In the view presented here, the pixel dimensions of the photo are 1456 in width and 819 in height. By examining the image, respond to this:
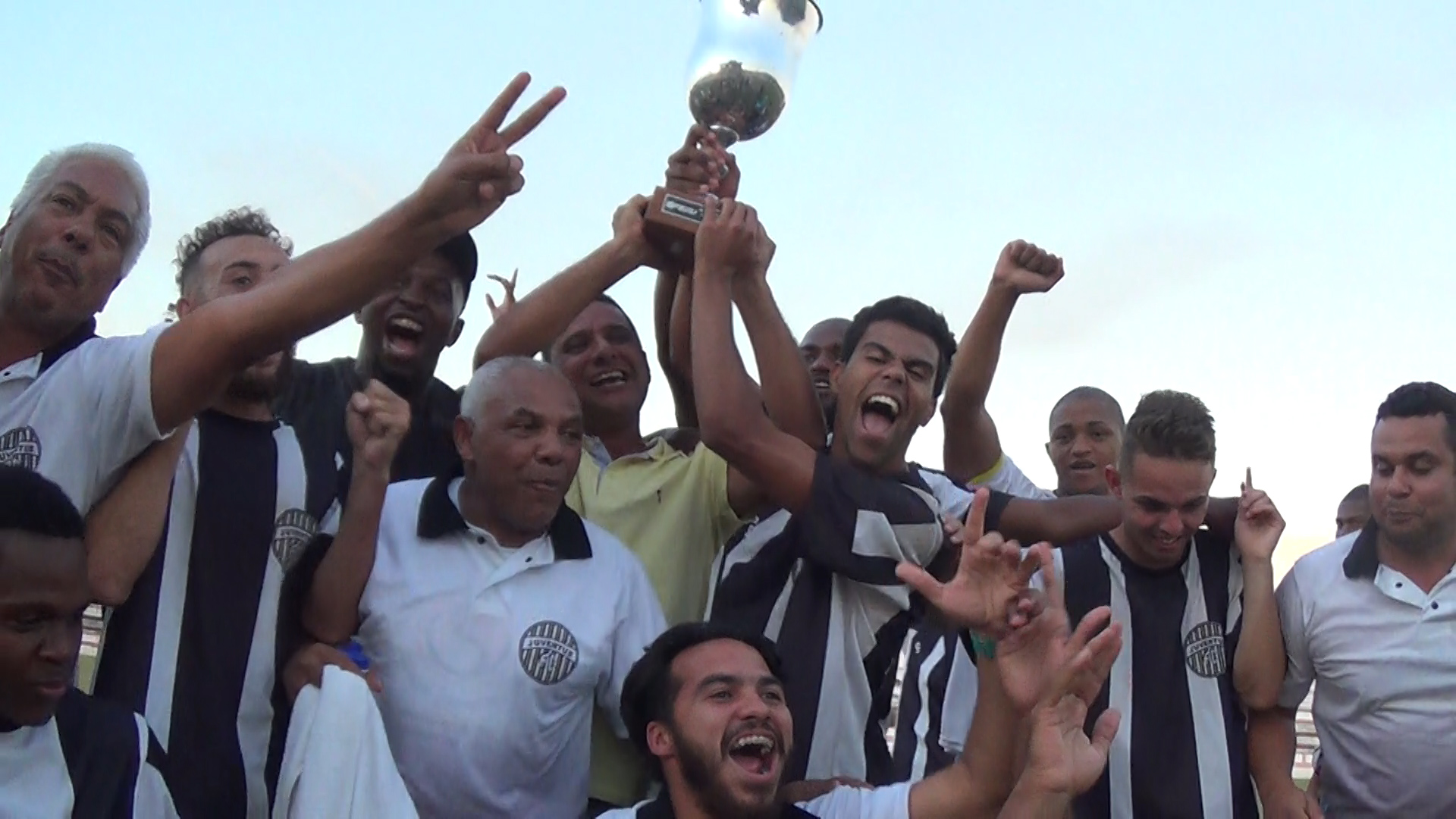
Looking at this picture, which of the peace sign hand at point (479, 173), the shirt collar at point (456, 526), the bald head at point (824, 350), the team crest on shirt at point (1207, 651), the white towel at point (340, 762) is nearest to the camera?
the peace sign hand at point (479, 173)

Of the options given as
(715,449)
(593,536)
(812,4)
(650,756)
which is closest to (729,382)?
(715,449)

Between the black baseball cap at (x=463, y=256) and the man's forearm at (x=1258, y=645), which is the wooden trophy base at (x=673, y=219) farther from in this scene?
the man's forearm at (x=1258, y=645)

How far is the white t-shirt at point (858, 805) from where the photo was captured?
11.1 feet

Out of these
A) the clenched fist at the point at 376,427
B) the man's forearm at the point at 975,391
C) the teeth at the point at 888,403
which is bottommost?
the clenched fist at the point at 376,427

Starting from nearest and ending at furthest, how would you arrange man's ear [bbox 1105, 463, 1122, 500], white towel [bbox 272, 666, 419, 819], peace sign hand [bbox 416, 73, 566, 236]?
1. peace sign hand [bbox 416, 73, 566, 236]
2. white towel [bbox 272, 666, 419, 819]
3. man's ear [bbox 1105, 463, 1122, 500]

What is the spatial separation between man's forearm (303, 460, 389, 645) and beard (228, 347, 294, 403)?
0.36 metres

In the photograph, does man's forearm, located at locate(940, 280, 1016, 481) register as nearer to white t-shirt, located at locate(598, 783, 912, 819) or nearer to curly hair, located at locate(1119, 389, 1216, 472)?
curly hair, located at locate(1119, 389, 1216, 472)

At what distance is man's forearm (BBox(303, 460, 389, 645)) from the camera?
3.35 m

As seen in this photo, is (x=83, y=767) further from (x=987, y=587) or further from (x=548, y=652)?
(x=987, y=587)

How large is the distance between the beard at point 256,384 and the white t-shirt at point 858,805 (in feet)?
4.51

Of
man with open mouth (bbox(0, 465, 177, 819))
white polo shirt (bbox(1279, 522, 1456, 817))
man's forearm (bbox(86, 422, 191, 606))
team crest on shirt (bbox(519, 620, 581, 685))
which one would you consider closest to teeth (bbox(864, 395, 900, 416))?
team crest on shirt (bbox(519, 620, 581, 685))

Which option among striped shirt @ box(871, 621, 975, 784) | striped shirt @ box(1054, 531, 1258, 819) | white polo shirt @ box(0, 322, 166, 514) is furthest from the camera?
striped shirt @ box(871, 621, 975, 784)

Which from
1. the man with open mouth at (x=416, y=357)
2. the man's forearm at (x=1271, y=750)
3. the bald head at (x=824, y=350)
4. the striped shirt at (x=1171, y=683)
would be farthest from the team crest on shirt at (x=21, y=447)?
the man's forearm at (x=1271, y=750)

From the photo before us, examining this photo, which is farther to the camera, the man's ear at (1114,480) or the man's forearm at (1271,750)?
the man's ear at (1114,480)
